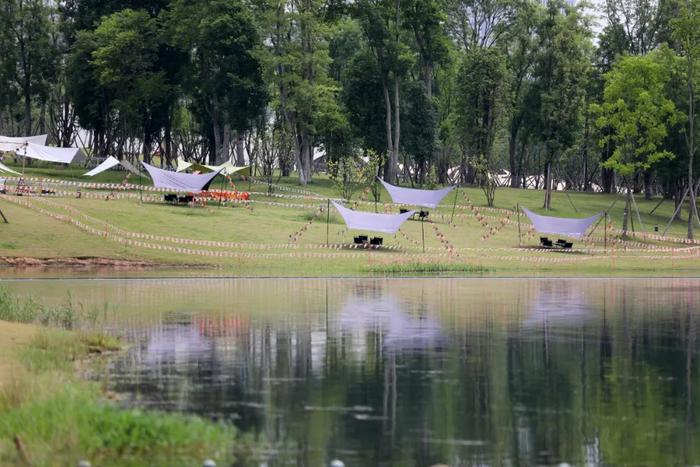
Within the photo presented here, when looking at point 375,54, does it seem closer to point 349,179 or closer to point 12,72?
point 349,179

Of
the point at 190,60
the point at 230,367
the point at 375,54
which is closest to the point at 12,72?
the point at 190,60

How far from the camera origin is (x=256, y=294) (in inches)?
1775

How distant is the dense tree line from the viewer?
9775 centimetres

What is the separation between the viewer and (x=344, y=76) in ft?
368

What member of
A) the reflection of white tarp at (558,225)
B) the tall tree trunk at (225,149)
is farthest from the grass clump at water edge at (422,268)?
the tall tree trunk at (225,149)

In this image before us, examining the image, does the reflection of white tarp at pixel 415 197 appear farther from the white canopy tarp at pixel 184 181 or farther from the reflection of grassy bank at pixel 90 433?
the reflection of grassy bank at pixel 90 433

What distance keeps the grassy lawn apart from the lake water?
12.9m

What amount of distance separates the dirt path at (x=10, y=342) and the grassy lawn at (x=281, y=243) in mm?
25291

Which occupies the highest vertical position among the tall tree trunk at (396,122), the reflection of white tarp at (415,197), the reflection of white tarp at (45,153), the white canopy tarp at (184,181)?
the tall tree trunk at (396,122)

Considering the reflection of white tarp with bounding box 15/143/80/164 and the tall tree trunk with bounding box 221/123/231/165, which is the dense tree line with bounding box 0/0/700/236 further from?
the reflection of white tarp with bounding box 15/143/80/164

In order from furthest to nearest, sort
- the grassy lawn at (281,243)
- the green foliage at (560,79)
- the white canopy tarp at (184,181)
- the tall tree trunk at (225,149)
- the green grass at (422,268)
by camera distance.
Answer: the tall tree trunk at (225,149), the green foliage at (560,79), the white canopy tarp at (184,181), the grassy lawn at (281,243), the green grass at (422,268)

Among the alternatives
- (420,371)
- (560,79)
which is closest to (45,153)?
(560,79)

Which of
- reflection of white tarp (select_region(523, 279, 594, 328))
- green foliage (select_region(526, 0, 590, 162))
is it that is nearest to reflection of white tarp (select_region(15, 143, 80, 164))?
green foliage (select_region(526, 0, 590, 162))

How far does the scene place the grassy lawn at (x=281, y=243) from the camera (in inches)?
2314
